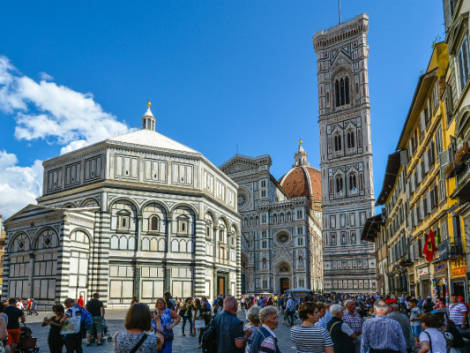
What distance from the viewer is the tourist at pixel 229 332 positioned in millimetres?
6344

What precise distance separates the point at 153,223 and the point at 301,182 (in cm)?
7072

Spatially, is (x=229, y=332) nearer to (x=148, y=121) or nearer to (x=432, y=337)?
(x=432, y=337)

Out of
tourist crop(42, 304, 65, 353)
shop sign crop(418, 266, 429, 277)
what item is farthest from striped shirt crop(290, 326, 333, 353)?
shop sign crop(418, 266, 429, 277)

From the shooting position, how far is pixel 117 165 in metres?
34.9

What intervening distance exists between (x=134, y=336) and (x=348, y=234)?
6812cm

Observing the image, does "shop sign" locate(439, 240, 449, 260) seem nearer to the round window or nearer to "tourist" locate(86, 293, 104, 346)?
"tourist" locate(86, 293, 104, 346)

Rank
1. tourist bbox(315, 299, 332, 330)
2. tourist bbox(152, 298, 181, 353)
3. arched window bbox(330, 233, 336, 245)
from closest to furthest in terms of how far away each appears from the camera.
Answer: tourist bbox(315, 299, 332, 330) < tourist bbox(152, 298, 181, 353) < arched window bbox(330, 233, 336, 245)

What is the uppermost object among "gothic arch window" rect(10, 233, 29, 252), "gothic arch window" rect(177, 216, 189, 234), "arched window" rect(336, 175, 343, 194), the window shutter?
"arched window" rect(336, 175, 343, 194)

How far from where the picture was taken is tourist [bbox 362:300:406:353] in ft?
20.8

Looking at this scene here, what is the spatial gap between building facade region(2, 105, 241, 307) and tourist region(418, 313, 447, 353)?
2768cm

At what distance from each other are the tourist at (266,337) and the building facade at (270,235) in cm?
6347

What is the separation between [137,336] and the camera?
4.57 meters

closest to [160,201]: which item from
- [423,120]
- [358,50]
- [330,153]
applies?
[423,120]

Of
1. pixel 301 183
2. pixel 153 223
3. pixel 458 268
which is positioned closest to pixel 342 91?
pixel 301 183
